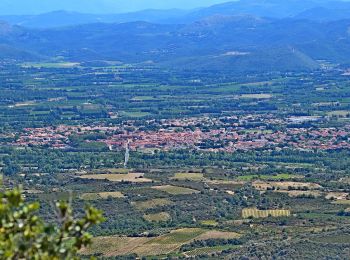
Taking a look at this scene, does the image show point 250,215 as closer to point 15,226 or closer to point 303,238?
point 303,238

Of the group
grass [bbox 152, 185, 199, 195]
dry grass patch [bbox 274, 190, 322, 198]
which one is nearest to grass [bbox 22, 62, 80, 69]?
grass [bbox 152, 185, 199, 195]

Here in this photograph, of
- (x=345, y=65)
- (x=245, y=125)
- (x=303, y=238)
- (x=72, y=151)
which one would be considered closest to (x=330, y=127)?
(x=245, y=125)

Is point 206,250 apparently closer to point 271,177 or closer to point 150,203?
point 150,203

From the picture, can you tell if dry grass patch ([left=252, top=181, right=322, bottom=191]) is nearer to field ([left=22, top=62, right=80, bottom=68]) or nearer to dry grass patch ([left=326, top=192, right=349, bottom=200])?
dry grass patch ([left=326, top=192, right=349, bottom=200])

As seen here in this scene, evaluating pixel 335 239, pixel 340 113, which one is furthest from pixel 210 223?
pixel 340 113

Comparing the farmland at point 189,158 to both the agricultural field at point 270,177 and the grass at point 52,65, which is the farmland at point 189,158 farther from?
the grass at point 52,65
